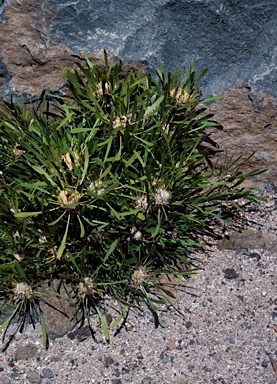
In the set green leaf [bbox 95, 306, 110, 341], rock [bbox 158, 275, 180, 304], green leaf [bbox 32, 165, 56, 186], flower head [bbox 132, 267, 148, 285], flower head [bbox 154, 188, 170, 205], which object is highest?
flower head [bbox 154, 188, 170, 205]

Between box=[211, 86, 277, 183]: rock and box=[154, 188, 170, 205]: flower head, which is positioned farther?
box=[211, 86, 277, 183]: rock

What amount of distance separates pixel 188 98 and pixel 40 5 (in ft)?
2.04

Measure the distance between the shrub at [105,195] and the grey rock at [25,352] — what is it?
0.10 meters

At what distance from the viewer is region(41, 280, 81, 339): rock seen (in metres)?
1.88

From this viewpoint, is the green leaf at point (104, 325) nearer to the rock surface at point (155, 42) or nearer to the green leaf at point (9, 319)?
the green leaf at point (9, 319)

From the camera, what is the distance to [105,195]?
177 centimetres

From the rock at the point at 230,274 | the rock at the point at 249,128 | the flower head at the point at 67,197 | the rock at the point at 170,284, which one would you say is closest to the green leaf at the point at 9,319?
the flower head at the point at 67,197

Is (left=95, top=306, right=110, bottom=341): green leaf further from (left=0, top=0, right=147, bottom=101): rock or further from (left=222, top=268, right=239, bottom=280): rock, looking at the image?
(left=0, top=0, right=147, bottom=101): rock

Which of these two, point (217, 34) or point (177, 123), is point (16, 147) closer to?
point (177, 123)

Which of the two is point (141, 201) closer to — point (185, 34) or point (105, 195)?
point (105, 195)

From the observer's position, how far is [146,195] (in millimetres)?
1897

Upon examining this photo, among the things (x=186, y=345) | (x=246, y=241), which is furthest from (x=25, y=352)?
(x=246, y=241)

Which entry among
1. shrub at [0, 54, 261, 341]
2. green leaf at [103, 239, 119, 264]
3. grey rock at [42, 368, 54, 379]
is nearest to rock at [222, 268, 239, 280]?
shrub at [0, 54, 261, 341]

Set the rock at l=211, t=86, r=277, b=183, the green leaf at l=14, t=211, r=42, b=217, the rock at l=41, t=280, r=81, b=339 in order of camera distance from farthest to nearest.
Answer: the rock at l=211, t=86, r=277, b=183 < the rock at l=41, t=280, r=81, b=339 < the green leaf at l=14, t=211, r=42, b=217
